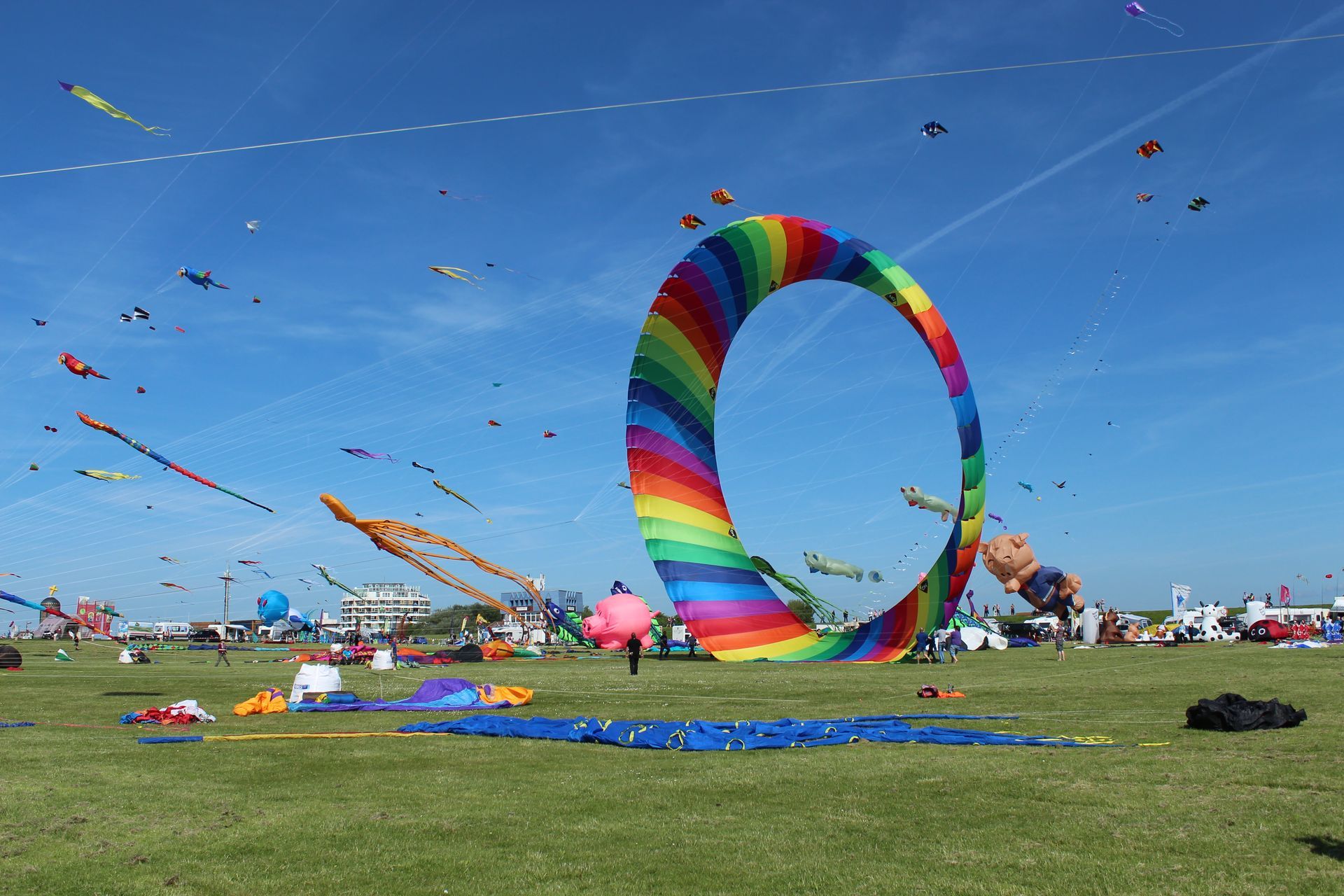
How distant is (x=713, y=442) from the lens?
25.5 m

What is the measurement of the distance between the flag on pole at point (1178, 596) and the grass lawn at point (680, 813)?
46.2 m

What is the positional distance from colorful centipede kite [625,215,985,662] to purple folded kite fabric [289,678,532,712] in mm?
8718

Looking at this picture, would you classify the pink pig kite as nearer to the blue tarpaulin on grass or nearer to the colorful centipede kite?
the colorful centipede kite

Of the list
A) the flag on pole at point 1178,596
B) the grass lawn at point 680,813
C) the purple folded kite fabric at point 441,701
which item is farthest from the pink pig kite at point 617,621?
the flag on pole at point 1178,596

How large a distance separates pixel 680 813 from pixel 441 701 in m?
9.33

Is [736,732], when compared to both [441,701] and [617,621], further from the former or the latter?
[617,621]

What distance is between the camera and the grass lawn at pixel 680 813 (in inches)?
224

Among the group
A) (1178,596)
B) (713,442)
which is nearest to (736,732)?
(713,442)

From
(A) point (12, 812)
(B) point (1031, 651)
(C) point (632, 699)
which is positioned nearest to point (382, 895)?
(A) point (12, 812)

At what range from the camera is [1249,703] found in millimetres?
11289

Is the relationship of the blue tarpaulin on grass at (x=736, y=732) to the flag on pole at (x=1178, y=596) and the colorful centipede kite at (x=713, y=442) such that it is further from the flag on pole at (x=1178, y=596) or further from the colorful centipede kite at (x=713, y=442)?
the flag on pole at (x=1178, y=596)

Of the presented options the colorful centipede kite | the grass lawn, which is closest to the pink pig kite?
the colorful centipede kite

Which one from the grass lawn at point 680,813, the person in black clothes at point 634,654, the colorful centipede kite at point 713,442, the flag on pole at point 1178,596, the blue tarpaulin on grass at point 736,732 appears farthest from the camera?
the flag on pole at point 1178,596

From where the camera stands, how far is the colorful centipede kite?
2289 centimetres
